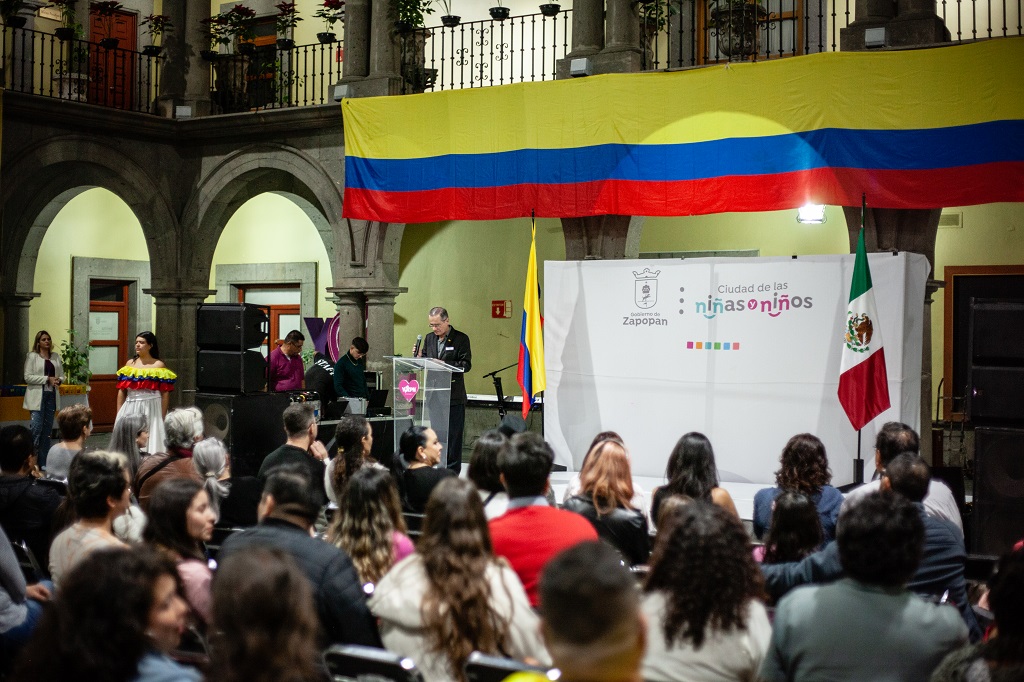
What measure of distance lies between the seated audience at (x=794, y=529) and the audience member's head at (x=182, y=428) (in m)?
2.95

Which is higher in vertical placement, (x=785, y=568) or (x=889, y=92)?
(x=889, y=92)

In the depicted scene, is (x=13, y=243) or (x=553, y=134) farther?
(x=13, y=243)

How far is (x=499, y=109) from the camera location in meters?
9.77

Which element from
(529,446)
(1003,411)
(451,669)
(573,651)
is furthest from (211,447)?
(1003,411)

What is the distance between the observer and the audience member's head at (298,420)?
5.48 m

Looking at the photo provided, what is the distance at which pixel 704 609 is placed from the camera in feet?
8.48

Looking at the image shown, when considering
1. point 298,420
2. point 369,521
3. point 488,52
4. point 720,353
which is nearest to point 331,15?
point 488,52

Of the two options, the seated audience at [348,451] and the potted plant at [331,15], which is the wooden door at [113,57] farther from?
the seated audience at [348,451]

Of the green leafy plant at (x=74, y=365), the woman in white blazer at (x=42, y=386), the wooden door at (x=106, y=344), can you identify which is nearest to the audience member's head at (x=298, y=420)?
the woman in white blazer at (x=42, y=386)

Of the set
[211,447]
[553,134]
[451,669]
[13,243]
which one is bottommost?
[451,669]

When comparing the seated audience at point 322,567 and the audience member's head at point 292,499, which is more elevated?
the audience member's head at point 292,499

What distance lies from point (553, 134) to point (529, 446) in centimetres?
637

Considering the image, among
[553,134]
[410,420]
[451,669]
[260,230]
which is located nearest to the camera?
[451,669]

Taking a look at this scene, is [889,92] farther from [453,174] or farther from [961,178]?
[453,174]
